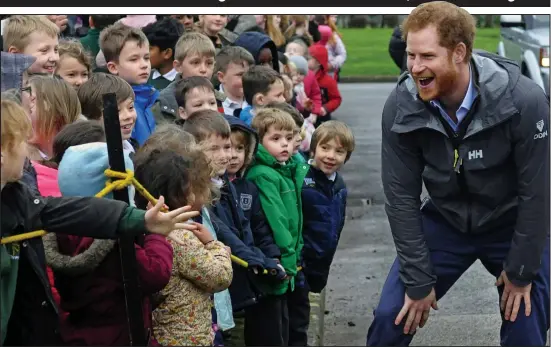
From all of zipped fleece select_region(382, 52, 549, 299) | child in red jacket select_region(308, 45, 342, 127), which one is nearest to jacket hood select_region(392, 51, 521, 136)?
zipped fleece select_region(382, 52, 549, 299)

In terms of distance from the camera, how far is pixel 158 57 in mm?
7953

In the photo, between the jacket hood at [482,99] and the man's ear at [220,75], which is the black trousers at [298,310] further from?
the man's ear at [220,75]

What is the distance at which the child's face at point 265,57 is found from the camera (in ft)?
29.7

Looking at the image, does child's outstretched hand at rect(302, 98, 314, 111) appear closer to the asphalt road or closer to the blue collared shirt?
the asphalt road

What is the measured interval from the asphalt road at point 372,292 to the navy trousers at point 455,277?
1586mm

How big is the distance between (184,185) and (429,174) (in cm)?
154

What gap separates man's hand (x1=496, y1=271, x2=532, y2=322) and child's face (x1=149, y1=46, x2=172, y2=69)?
329 cm

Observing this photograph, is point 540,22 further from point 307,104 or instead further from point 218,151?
point 218,151

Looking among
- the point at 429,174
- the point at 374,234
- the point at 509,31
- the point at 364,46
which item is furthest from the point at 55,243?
the point at 364,46

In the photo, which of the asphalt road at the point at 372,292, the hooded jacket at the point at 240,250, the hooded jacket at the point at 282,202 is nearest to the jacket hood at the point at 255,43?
the asphalt road at the point at 372,292

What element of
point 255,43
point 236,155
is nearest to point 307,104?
point 255,43

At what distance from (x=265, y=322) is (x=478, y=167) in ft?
5.10

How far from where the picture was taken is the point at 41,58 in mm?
5824

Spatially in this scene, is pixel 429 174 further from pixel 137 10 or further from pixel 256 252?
pixel 137 10
